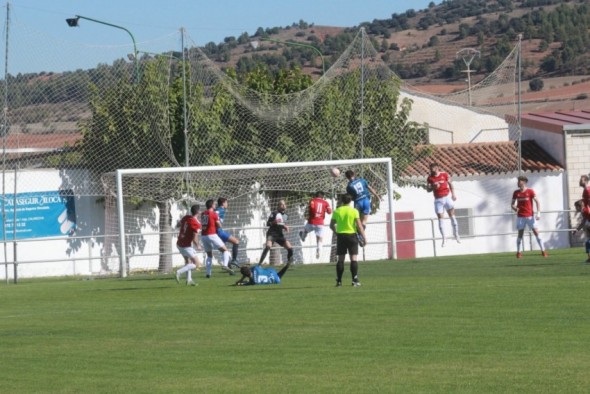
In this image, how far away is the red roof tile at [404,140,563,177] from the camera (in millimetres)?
57594

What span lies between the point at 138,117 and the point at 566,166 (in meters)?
24.9

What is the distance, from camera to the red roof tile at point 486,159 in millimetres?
57594

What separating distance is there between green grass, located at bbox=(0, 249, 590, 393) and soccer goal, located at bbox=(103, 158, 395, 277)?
34.0 feet

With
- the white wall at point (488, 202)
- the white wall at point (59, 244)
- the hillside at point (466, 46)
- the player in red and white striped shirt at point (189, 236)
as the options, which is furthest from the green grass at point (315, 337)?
the hillside at point (466, 46)

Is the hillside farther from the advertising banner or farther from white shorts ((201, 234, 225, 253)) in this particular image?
white shorts ((201, 234, 225, 253))

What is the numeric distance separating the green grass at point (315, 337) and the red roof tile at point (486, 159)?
3131 centimetres

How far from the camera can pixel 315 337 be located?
16.2m

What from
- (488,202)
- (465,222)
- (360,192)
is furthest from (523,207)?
(488,202)

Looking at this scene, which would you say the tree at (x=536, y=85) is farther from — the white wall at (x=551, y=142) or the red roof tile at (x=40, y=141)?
the red roof tile at (x=40, y=141)

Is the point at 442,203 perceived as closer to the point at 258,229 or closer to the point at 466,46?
the point at 258,229

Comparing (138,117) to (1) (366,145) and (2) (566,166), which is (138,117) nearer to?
(1) (366,145)

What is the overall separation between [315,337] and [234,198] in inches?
1046

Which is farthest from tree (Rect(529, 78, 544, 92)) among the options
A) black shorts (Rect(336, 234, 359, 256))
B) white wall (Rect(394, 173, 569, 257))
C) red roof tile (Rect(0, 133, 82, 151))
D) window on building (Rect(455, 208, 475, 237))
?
black shorts (Rect(336, 234, 359, 256))

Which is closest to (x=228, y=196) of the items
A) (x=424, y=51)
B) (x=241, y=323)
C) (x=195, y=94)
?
(x=195, y=94)
